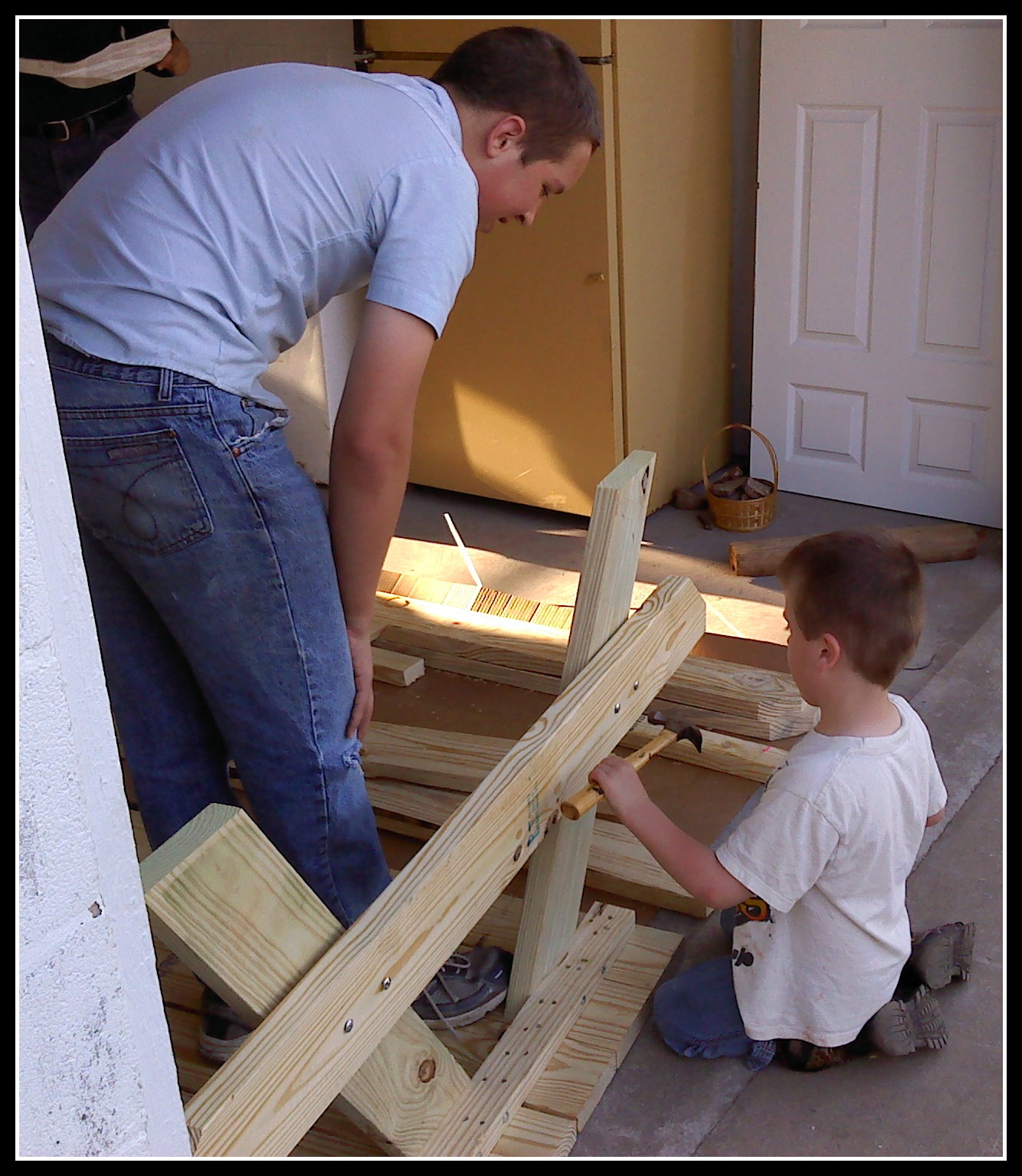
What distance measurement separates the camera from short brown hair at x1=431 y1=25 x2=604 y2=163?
175 cm

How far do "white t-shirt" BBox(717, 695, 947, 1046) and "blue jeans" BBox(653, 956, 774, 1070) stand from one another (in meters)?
0.05

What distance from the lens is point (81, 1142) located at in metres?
1.06

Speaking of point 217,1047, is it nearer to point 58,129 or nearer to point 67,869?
point 67,869

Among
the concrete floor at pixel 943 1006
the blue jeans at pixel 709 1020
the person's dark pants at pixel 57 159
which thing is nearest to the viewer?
the concrete floor at pixel 943 1006

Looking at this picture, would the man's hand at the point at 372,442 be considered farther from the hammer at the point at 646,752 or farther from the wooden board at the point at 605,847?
the wooden board at the point at 605,847

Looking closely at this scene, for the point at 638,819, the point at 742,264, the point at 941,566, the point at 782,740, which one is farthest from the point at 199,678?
the point at 742,264

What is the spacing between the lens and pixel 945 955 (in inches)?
90.4

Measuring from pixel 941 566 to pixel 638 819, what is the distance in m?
2.54

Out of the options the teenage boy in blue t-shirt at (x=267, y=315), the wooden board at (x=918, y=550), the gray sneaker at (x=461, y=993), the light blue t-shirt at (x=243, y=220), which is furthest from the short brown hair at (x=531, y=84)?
the wooden board at (x=918, y=550)

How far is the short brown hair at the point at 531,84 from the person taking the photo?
5.73 ft

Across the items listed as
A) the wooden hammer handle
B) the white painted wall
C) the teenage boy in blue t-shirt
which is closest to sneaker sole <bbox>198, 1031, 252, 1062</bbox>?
the teenage boy in blue t-shirt

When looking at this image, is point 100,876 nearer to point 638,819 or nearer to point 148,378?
point 148,378

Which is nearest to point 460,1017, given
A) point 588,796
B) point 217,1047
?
point 217,1047

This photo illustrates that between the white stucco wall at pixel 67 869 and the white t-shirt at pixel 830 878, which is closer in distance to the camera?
the white stucco wall at pixel 67 869
